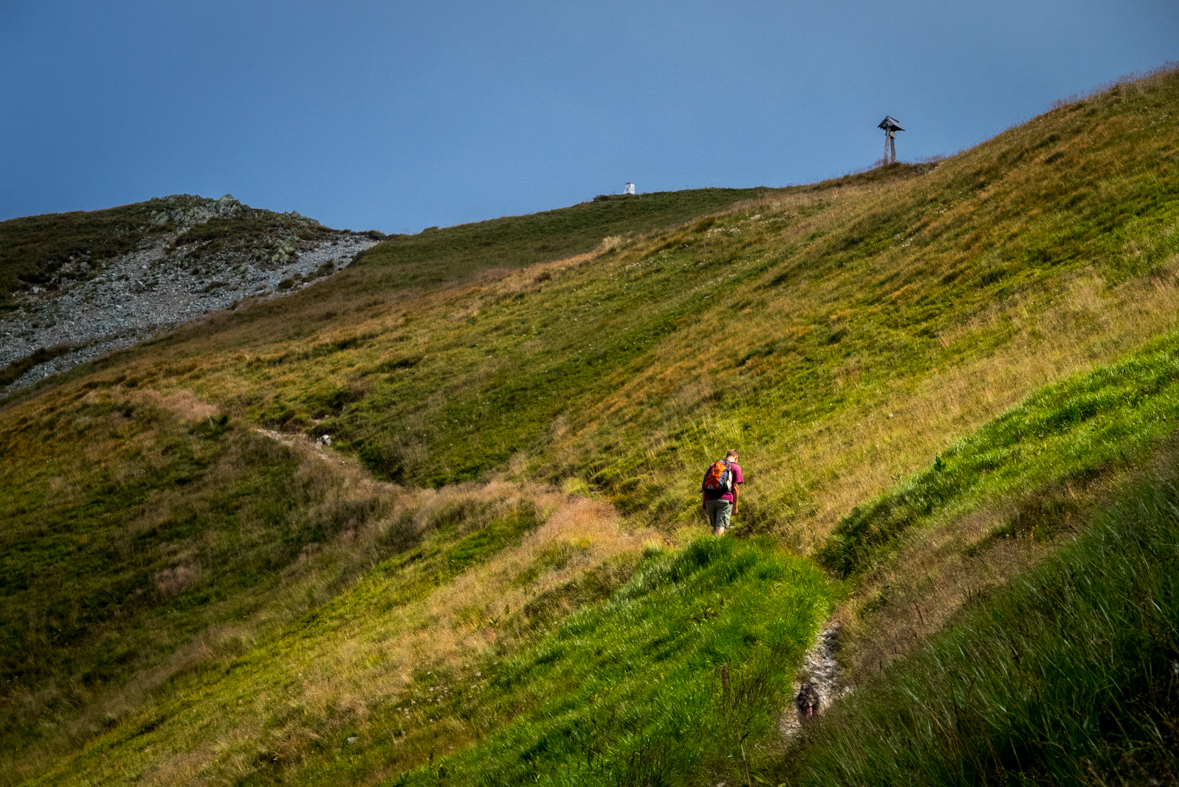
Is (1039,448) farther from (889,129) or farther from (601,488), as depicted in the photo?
(889,129)

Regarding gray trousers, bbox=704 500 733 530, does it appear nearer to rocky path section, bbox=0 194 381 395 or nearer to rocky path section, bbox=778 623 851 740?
rocky path section, bbox=778 623 851 740

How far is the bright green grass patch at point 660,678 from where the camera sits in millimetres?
6242

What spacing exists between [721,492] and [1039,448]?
6.01 m

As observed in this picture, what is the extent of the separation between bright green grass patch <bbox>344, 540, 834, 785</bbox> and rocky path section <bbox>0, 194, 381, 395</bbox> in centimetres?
6640

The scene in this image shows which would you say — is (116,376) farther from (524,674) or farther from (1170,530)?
(1170,530)

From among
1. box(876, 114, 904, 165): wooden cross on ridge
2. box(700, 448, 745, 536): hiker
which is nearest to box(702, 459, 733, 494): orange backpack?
box(700, 448, 745, 536): hiker

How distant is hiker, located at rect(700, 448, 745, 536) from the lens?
45.5 feet

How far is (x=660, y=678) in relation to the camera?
25.6 feet

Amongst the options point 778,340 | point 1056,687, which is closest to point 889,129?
point 778,340

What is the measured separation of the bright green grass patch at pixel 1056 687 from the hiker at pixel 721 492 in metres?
9.67

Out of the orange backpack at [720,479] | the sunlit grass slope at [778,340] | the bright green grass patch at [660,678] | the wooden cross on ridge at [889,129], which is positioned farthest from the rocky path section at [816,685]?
the wooden cross on ridge at [889,129]

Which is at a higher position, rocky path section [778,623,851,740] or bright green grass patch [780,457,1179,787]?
bright green grass patch [780,457,1179,787]

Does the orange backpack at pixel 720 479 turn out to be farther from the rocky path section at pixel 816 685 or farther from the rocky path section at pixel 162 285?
the rocky path section at pixel 162 285

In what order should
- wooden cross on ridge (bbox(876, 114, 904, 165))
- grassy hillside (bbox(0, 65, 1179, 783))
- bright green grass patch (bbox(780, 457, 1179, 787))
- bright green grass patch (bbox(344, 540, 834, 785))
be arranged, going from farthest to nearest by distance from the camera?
wooden cross on ridge (bbox(876, 114, 904, 165))
grassy hillside (bbox(0, 65, 1179, 783))
bright green grass patch (bbox(344, 540, 834, 785))
bright green grass patch (bbox(780, 457, 1179, 787))
